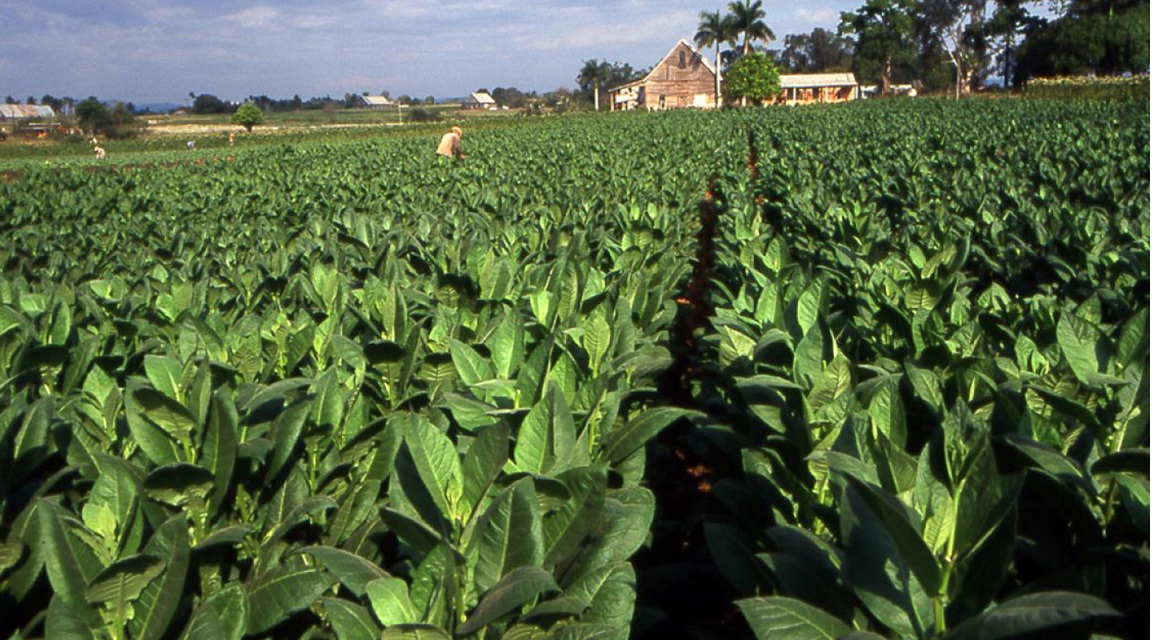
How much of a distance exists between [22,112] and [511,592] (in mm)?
151484

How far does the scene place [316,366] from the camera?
3320mm

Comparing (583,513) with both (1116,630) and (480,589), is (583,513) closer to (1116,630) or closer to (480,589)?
(480,589)

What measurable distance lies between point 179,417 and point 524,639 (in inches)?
41.5

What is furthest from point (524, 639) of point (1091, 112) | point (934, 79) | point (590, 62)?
point (590, 62)

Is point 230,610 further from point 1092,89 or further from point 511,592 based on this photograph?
point 1092,89

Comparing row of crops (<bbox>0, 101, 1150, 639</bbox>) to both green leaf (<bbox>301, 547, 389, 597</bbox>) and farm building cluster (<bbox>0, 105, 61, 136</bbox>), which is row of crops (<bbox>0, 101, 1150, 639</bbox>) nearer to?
green leaf (<bbox>301, 547, 389, 597</bbox>)

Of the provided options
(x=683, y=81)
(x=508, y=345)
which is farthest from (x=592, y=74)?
(x=508, y=345)

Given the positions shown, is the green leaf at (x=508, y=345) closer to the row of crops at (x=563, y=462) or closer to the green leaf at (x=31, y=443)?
the row of crops at (x=563, y=462)

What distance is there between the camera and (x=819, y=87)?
111938mm

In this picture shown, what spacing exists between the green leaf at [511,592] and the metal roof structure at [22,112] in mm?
139074

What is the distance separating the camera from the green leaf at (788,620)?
164 cm

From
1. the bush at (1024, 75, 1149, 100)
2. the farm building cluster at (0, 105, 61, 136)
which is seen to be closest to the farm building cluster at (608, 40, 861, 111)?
the bush at (1024, 75, 1149, 100)

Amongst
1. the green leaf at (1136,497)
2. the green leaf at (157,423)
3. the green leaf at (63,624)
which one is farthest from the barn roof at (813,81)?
the green leaf at (63,624)

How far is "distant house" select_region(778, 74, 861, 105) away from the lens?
4301 inches
